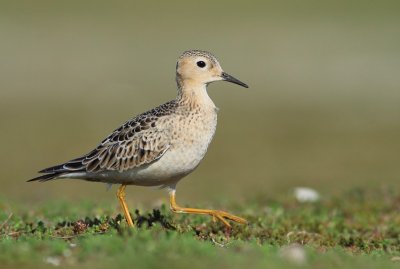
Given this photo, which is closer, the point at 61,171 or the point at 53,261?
the point at 53,261

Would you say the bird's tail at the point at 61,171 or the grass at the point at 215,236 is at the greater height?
the bird's tail at the point at 61,171

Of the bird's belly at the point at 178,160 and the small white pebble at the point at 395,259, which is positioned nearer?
the small white pebble at the point at 395,259

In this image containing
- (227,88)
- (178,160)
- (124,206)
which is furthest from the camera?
(227,88)

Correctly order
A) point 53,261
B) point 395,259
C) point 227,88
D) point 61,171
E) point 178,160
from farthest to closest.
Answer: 1. point 227,88
2. point 61,171
3. point 178,160
4. point 395,259
5. point 53,261

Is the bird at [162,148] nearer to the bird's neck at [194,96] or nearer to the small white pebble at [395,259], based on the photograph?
the bird's neck at [194,96]

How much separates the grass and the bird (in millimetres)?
470

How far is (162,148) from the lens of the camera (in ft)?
30.9

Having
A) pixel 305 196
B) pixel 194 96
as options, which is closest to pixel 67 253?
pixel 194 96

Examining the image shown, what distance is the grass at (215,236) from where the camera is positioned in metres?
7.17

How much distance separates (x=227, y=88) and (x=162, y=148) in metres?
19.9

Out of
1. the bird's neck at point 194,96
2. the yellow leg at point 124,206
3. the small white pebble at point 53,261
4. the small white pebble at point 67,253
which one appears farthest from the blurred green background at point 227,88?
the small white pebble at point 53,261

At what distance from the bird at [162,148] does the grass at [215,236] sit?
0.47m

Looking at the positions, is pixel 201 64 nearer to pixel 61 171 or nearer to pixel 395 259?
pixel 61 171

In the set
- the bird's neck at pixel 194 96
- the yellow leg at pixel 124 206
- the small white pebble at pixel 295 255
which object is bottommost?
the small white pebble at pixel 295 255
